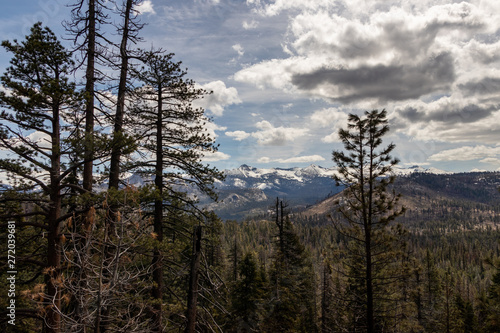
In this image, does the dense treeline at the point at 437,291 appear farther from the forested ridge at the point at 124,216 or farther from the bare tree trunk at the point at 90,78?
the bare tree trunk at the point at 90,78

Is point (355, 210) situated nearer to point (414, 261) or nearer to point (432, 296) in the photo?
point (414, 261)

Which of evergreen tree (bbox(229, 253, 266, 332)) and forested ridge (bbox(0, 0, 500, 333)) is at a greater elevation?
forested ridge (bbox(0, 0, 500, 333))

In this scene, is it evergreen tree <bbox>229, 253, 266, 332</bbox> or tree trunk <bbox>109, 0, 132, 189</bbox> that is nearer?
tree trunk <bbox>109, 0, 132, 189</bbox>

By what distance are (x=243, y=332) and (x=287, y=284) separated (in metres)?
6.26

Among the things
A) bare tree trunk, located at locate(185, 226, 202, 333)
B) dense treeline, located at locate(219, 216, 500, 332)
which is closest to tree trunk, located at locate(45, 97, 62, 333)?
bare tree trunk, located at locate(185, 226, 202, 333)

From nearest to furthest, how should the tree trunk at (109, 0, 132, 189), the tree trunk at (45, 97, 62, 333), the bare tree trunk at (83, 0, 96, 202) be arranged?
the tree trunk at (45, 97, 62, 333), the bare tree trunk at (83, 0, 96, 202), the tree trunk at (109, 0, 132, 189)

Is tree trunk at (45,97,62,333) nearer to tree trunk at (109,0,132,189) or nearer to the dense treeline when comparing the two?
tree trunk at (109,0,132,189)

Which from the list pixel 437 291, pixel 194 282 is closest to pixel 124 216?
pixel 194 282

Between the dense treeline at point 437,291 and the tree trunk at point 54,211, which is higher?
the tree trunk at point 54,211

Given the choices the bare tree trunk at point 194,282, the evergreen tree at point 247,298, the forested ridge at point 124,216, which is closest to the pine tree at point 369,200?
the forested ridge at point 124,216

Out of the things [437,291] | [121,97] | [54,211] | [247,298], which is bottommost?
[437,291]

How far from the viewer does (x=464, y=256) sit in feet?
404

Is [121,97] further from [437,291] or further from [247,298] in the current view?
[437,291]

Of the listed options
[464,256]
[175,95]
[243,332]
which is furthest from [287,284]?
[464,256]
